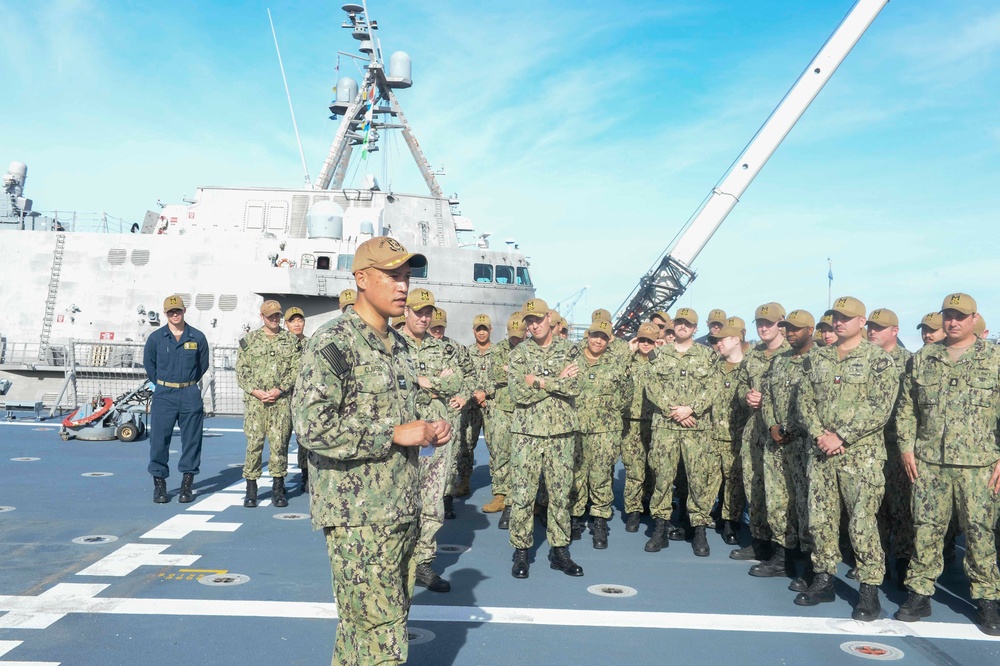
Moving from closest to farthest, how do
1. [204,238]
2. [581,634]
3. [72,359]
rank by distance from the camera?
[581,634]
[72,359]
[204,238]

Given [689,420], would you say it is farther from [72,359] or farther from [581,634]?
[72,359]

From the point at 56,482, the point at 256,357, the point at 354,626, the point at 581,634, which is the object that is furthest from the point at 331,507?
the point at 56,482

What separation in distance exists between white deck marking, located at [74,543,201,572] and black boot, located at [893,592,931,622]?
14.8 ft

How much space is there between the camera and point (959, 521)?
4.42 meters

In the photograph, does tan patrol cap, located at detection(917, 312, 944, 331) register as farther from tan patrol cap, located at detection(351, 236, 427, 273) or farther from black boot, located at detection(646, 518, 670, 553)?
tan patrol cap, located at detection(351, 236, 427, 273)

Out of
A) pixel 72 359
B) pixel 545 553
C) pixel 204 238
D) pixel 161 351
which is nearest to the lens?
pixel 545 553

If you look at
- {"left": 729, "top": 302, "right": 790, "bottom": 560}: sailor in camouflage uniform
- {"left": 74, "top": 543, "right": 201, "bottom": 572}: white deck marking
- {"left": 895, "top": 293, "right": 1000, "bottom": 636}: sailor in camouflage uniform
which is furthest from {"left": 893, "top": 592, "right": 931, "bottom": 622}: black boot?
{"left": 74, "top": 543, "right": 201, "bottom": 572}: white deck marking

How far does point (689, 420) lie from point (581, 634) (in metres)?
2.33

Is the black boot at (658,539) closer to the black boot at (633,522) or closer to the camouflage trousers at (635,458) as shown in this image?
the black boot at (633,522)

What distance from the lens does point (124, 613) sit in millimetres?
4180

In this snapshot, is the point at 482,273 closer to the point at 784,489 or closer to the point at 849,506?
A: the point at 784,489

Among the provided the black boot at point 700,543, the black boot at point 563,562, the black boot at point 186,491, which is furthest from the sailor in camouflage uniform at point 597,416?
the black boot at point 186,491

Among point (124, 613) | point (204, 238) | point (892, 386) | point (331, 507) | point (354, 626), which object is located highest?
point (204, 238)

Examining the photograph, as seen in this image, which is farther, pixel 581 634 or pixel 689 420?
pixel 689 420
